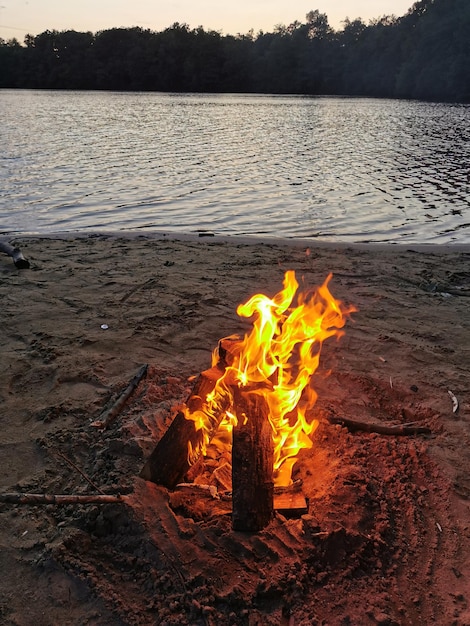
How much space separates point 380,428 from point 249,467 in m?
1.64

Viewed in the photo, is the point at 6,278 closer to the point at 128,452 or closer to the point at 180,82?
the point at 128,452

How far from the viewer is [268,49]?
112312 millimetres

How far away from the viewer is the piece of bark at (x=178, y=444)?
10.9 ft

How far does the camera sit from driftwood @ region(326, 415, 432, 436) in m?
4.25

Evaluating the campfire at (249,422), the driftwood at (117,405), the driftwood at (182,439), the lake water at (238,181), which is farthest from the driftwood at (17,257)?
the driftwood at (182,439)

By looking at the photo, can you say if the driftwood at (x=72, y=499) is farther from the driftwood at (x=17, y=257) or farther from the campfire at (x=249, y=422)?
the driftwood at (x=17, y=257)

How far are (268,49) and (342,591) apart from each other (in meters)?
125

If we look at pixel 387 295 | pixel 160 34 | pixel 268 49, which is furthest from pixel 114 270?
pixel 160 34

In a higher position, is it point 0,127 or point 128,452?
point 0,127

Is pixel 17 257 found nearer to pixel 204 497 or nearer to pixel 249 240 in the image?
pixel 249 240

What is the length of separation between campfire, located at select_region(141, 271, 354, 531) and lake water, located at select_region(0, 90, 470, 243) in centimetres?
902

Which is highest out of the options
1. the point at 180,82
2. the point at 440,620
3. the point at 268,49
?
the point at 268,49

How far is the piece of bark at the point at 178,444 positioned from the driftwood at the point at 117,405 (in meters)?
1.00

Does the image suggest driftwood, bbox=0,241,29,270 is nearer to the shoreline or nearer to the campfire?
the shoreline
